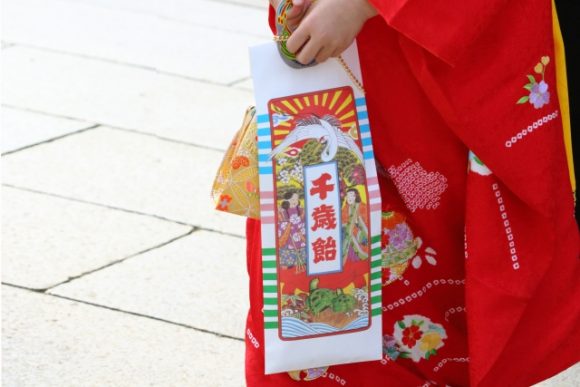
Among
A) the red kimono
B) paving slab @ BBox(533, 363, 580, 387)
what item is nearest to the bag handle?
the red kimono

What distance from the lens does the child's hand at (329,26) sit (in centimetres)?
193

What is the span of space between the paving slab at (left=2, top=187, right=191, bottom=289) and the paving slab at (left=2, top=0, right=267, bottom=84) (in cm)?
171

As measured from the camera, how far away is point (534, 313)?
86.4 inches

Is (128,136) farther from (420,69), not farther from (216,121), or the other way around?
(420,69)

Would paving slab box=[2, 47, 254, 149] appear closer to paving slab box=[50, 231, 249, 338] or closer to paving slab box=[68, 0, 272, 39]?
paving slab box=[50, 231, 249, 338]

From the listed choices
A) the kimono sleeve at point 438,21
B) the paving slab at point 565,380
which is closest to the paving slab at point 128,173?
the paving slab at point 565,380

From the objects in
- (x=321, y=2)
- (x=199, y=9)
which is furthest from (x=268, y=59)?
(x=199, y=9)

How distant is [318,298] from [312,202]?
0.58ft

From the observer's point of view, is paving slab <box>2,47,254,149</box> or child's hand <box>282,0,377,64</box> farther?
paving slab <box>2,47,254,149</box>

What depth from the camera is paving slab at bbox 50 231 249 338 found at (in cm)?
310

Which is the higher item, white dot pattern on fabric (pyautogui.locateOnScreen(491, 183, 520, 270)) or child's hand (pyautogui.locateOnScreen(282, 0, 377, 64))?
child's hand (pyautogui.locateOnScreen(282, 0, 377, 64))

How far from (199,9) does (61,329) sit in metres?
4.00

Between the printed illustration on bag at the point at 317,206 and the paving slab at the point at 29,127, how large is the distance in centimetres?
239

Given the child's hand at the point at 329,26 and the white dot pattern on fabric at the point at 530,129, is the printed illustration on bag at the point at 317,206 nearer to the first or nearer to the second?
the child's hand at the point at 329,26
